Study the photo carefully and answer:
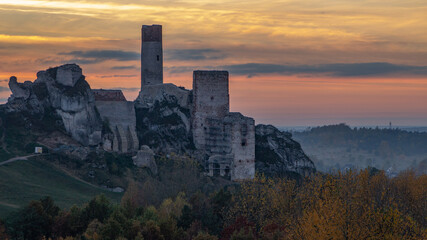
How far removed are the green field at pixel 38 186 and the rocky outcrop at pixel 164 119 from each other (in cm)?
1591

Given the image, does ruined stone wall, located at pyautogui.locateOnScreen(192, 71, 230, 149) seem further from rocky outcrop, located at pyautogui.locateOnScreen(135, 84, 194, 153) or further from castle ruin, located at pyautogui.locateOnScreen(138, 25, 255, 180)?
rocky outcrop, located at pyautogui.locateOnScreen(135, 84, 194, 153)

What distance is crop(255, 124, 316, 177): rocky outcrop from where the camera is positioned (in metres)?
101

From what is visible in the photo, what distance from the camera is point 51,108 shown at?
95125 millimetres

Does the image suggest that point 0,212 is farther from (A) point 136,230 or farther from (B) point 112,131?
(B) point 112,131

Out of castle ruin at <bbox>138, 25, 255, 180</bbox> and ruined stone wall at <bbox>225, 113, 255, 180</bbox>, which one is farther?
castle ruin at <bbox>138, 25, 255, 180</bbox>

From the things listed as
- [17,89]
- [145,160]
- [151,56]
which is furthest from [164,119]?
[17,89]

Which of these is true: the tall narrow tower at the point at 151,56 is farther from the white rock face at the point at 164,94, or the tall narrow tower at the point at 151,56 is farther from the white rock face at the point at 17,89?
the white rock face at the point at 17,89

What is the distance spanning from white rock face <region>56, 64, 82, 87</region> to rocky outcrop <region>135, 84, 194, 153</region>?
11089 mm

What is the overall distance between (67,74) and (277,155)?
3119 centimetres

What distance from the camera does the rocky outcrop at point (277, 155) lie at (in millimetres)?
101188

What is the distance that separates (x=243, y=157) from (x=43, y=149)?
2552 cm

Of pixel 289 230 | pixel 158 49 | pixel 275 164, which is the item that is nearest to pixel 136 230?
pixel 289 230

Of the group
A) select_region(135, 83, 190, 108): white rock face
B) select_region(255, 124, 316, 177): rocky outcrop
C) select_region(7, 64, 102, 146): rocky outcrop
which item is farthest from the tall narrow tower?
select_region(255, 124, 316, 177): rocky outcrop

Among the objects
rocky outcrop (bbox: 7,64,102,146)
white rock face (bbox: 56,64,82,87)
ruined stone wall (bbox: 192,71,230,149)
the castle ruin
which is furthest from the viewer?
ruined stone wall (bbox: 192,71,230,149)
